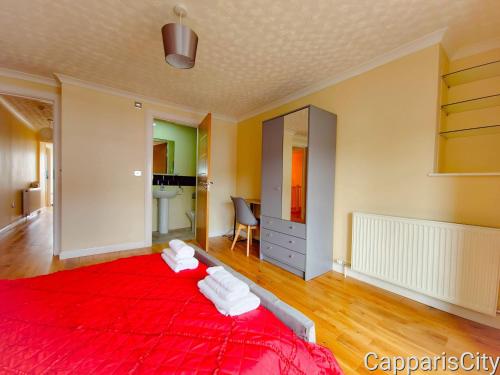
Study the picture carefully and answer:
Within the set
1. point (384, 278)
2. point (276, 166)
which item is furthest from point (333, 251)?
point (276, 166)

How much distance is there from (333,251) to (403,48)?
2.38m

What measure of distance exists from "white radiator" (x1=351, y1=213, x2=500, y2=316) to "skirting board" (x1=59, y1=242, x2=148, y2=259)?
3260 millimetres

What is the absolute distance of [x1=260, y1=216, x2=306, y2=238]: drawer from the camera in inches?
99.2

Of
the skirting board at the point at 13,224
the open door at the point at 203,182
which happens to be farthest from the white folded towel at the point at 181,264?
the skirting board at the point at 13,224

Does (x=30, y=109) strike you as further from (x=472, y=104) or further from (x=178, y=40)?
(x=472, y=104)

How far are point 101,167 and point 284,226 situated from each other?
2.82m

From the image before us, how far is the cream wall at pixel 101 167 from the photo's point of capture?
2900 mm

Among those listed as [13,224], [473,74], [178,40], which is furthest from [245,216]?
[13,224]

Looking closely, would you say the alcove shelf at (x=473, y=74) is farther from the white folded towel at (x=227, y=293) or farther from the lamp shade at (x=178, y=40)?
the white folded towel at (x=227, y=293)

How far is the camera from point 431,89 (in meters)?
1.98

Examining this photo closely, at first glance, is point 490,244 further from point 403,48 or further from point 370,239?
point 403,48

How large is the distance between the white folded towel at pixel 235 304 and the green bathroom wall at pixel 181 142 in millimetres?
3942

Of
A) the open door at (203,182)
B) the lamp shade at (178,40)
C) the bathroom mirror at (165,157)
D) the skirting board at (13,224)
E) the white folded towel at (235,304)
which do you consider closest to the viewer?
the white folded towel at (235,304)

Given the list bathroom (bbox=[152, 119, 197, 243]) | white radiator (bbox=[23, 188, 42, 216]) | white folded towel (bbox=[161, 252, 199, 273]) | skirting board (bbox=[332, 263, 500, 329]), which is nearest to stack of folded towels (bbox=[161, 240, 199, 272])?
white folded towel (bbox=[161, 252, 199, 273])
